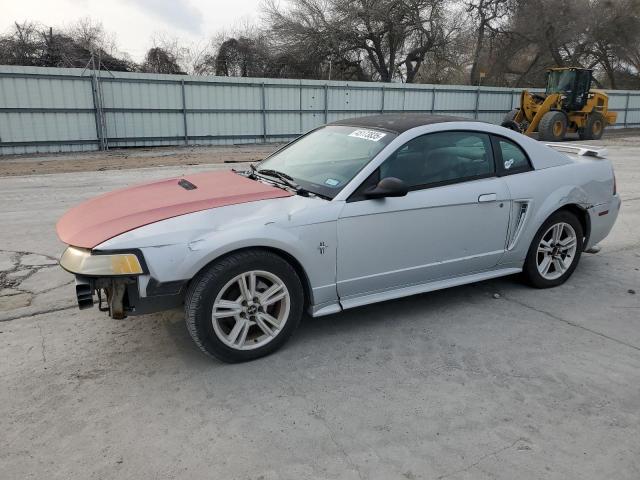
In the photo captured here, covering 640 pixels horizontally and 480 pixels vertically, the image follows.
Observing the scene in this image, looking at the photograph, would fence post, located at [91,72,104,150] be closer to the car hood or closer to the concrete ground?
the concrete ground

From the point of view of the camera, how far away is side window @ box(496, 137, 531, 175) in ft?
14.1

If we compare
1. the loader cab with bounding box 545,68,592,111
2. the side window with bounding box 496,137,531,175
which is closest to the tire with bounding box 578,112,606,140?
the loader cab with bounding box 545,68,592,111

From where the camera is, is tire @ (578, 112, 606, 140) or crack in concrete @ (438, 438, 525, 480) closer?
crack in concrete @ (438, 438, 525, 480)

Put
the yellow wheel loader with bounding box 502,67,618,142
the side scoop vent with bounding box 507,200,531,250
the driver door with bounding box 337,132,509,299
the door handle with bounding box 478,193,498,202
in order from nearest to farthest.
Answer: the driver door with bounding box 337,132,509,299, the door handle with bounding box 478,193,498,202, the side scoop vent with bounding box 507,200,531,250, the yellow wheel loader with bounding box 502,67,618,142

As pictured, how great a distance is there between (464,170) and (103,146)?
54.4 ft

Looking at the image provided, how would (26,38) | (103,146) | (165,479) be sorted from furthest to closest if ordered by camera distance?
(26,38)
(103,146)
(165,479)

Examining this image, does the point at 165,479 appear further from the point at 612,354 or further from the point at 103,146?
the point at 103,146

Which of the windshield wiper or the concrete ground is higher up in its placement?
the windshield wiper

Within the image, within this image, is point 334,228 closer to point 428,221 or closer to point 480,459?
point 428,221

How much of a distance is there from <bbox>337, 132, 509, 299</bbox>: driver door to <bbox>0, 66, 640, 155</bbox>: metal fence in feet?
53.5

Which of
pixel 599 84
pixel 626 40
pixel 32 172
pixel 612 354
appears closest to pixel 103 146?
pixel 32 172

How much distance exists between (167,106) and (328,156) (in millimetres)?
16278

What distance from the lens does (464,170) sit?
4102 mm

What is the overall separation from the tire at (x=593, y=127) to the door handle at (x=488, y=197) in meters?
21.6
